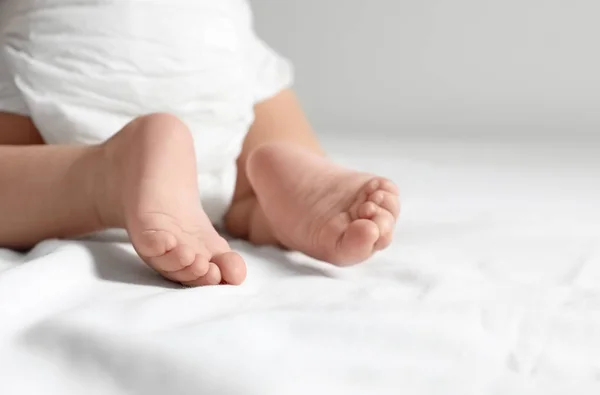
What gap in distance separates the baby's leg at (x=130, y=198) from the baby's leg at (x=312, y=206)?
0.31ft

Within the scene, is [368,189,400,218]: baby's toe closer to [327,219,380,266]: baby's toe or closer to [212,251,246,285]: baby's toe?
[327,219,380,266]: baby's toe

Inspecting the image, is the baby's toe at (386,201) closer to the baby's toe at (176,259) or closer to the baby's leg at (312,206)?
the baby's leg at (312,206)

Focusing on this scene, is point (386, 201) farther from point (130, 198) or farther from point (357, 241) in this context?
point (130, 198)

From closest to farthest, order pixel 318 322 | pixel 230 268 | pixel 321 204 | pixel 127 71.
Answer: pixel 318 322 → pixel 230 268 → pixel 321 204 → pixel 127 71

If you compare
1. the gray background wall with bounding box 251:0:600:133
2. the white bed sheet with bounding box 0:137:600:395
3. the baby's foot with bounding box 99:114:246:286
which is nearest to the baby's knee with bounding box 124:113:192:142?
the baby's foot with bounding box 99:114:246:286

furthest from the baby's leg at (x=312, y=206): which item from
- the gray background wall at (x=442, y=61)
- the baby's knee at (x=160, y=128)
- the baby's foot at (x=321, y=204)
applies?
the gray background wall at (x=442, y=61)

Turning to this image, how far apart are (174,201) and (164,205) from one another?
13 millimetres

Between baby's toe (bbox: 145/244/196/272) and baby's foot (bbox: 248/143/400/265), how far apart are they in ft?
0.45

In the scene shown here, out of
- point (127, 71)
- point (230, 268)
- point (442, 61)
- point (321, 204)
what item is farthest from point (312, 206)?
point (442, 61)

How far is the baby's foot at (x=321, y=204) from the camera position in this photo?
2.31 ft

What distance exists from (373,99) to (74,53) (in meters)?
0.91

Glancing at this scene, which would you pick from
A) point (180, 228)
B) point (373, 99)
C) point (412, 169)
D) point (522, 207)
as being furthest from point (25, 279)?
point (373, 99)

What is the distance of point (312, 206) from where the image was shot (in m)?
0.76

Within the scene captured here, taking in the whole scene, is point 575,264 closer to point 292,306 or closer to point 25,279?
point 292,306
